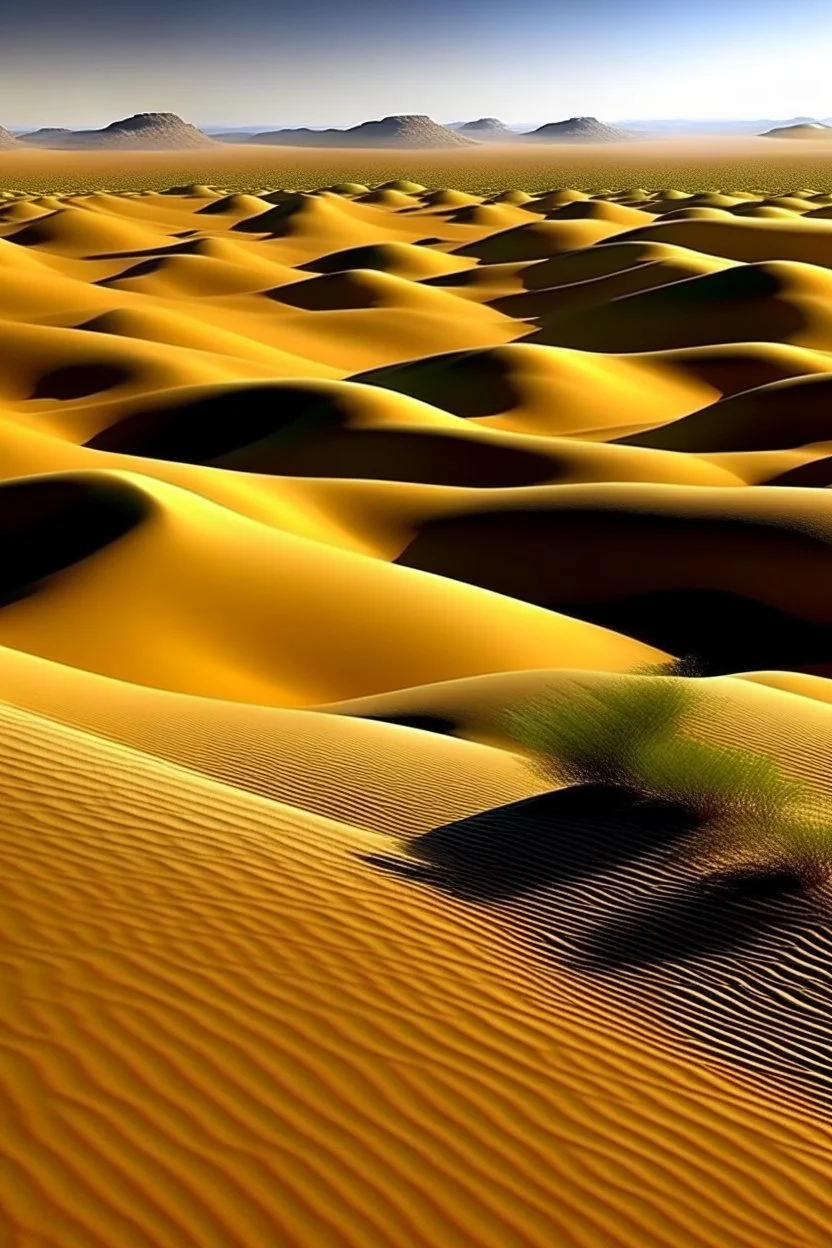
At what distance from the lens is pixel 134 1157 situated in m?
3.42

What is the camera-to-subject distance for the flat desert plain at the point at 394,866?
11.7 feet

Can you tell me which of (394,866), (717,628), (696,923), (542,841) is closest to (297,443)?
(717,628)

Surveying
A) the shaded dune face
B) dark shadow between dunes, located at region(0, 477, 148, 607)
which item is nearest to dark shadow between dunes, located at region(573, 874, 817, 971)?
the shaded dune face

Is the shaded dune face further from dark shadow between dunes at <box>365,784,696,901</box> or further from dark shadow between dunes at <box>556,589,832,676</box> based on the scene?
dark shadow between dunes at <box>556,589,832,676</box>

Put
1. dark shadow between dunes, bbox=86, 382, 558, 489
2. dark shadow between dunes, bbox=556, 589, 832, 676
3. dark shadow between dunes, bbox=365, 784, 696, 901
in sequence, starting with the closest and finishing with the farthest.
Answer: dark shadow between dunes, bbox=365, 784, 696, 901
dark shadow between dunes, bbox=556, 589, 832, 676
dark shadow between dunes, bbox=86, 382, 558, 489

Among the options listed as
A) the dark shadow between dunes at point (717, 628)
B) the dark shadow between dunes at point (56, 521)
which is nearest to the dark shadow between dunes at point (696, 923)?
the dark shadow between dunes at point (717, 628)

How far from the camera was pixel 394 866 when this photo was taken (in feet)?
19.5

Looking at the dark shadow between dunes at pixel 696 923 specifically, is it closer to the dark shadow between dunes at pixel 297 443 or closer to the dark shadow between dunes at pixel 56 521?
the dark shadow between dunes at pixel 56 521

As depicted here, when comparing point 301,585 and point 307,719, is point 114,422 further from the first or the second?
point 307,719

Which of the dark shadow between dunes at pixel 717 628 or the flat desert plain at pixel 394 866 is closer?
the flat desert plain at pixel 394 866

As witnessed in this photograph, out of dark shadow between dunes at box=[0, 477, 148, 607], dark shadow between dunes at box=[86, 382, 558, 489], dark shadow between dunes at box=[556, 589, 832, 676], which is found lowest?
dark shadow between dunes at box=[556, 589, 832, 676]

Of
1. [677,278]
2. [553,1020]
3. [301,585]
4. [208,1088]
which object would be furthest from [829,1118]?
[677,278]

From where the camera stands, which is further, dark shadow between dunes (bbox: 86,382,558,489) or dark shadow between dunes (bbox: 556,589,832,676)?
dark shadow between dunes (bbox: 86,382,558,489)

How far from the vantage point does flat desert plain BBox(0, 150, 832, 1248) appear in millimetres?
3580
